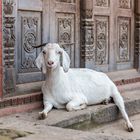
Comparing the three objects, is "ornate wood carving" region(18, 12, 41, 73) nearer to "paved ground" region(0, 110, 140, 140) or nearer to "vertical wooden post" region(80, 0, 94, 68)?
"paved ground" region(0, 110, 140, 140)

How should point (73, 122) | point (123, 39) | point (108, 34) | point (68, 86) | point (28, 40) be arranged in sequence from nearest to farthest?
point (73, 122) → point (68, 86) → point (28, 40) → point (108, 34) → point (123, 39)

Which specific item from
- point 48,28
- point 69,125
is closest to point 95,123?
point 69,125

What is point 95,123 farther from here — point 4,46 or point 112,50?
point 112,50

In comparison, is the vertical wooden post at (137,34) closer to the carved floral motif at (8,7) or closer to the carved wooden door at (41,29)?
the carved wooden door at (41,29)

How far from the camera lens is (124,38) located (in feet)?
33.3

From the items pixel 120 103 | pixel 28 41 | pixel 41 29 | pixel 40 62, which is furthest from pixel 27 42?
pixel 120 103

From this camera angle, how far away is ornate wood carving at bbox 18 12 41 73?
7.49 m

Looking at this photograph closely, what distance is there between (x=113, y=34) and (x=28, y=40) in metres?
2.65

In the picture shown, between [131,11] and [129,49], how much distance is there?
79cm

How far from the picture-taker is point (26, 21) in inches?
297

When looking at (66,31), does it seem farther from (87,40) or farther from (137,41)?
(137,41)

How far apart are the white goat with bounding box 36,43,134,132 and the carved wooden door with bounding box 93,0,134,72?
3.90 feet

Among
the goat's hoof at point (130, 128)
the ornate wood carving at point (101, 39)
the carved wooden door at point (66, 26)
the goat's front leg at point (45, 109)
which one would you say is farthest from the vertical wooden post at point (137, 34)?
the goat's front leg at point (45, 109)

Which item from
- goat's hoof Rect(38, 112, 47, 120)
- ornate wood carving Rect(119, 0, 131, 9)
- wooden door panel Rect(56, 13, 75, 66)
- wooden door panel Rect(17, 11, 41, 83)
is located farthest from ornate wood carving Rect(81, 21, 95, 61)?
goat's hoof Rect(38, 112, 47, 120)
